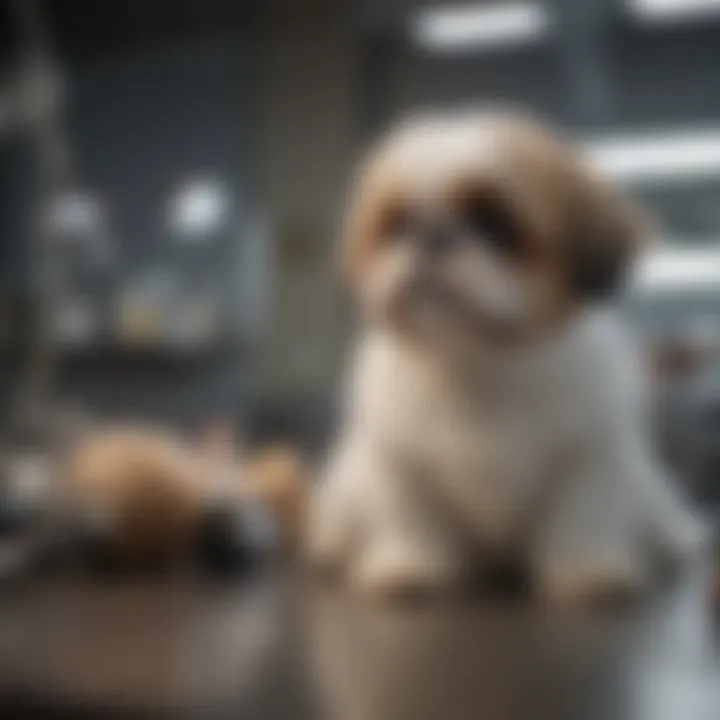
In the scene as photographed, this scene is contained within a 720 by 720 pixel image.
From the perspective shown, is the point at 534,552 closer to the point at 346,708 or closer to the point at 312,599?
the point at 312,599

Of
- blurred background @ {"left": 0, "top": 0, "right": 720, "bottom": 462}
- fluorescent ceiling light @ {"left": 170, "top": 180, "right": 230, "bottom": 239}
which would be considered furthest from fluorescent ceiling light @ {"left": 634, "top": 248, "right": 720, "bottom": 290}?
fluorescent ceiling light @ {"left": 170, "top": 180, "right": 230, "bottom": 239}

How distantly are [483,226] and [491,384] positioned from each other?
0.09 metres

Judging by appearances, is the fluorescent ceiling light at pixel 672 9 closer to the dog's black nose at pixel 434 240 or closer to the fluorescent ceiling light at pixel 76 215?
the dog's black nose at pixel 434 240

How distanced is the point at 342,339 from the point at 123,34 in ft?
0.71

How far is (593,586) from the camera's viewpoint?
2.65ft

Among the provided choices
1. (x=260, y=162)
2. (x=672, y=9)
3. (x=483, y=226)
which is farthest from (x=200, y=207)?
(x=672, y=9)

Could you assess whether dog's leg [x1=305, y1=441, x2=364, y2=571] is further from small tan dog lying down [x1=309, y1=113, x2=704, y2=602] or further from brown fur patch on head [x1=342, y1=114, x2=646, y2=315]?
brown fur patch on head [x1=342, y1=114, x2=646, y2=315]

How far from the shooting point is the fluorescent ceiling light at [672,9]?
746 millimetres

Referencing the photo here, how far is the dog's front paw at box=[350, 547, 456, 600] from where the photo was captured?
814 millimetres

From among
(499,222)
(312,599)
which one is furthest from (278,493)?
(499,222)

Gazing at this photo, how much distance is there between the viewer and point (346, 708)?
54cm

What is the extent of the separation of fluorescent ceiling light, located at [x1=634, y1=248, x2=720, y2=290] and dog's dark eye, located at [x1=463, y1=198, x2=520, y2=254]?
0.22ft

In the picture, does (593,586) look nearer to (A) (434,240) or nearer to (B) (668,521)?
(B) (668,521)

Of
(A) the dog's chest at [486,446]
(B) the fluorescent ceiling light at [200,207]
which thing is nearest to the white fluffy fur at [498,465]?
(A) the dog's chest at [486,446]
